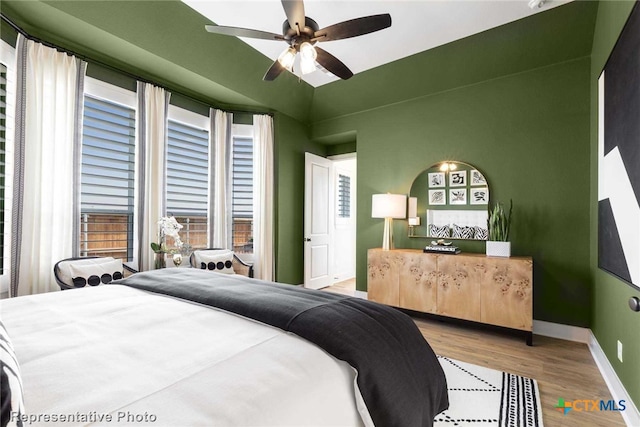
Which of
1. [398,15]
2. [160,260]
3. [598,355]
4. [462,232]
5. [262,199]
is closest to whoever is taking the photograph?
[598,355]

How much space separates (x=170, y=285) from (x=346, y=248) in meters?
4.56

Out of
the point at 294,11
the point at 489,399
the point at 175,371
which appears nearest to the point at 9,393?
the point at 175,371

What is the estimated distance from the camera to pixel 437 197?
386cm

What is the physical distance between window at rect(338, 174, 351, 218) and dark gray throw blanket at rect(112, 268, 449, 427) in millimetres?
4285

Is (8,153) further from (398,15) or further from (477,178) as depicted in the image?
(477,178)

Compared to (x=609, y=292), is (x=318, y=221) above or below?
above

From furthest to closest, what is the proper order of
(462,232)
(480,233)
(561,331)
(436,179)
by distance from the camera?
(436,179), (462,232), (480,233), (561,331)

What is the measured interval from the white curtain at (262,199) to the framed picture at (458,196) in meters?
2.38

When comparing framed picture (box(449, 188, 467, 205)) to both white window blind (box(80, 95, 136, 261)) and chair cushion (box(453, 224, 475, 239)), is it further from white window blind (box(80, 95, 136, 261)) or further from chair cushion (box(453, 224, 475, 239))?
white window blind (box(80, 95, 136, 261))

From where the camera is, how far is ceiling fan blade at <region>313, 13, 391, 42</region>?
6.75 ft

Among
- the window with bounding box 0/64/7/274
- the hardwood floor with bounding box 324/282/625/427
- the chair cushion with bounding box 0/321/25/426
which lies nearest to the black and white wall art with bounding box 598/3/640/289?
the hardwood floor with bounding box 324/282/625/427

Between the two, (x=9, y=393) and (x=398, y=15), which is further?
(x=398, y=15)

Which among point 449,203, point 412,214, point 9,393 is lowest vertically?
point 9,393

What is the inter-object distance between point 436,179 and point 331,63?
208cm
